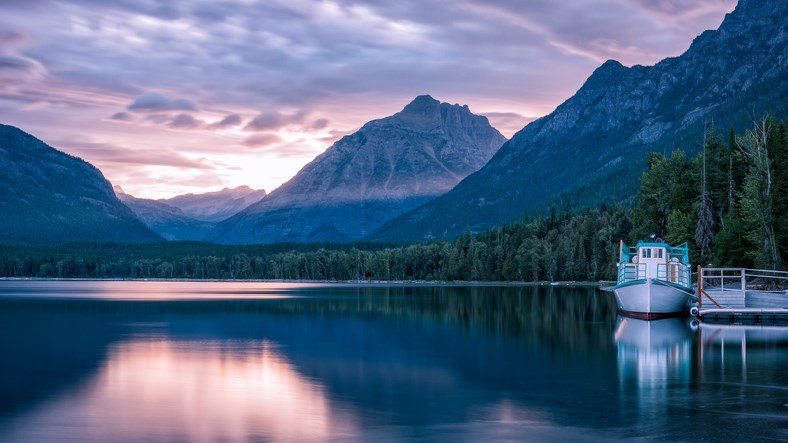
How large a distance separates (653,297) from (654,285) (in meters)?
1.03

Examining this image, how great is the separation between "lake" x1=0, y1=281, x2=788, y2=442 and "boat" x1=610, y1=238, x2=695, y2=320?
10.2 feet

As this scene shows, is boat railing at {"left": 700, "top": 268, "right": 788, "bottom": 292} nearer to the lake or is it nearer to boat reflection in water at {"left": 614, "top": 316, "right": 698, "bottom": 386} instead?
boat reflection in water at {"left": 614, "top": 316, "right": 698, "bottom": 386}

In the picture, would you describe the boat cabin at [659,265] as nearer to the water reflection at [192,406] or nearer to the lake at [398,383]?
the lake at [398,383]

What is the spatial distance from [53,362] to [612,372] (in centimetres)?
2616

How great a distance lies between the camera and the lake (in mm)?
23344

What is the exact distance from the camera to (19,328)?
2399 inches

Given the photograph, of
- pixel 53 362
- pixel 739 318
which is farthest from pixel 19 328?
pixel 739 318

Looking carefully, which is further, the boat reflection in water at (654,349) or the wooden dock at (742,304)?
the wooden dock at (742,304)

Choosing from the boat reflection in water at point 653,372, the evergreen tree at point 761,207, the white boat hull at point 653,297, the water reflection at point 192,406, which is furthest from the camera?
the evergreen tree at point 761,207

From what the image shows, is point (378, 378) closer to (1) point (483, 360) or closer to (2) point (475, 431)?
(1) point (483, 360)

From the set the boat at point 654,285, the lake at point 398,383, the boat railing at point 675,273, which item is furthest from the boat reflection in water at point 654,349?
the boat railing at point 675,273

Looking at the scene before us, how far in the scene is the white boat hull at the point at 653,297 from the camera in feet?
212

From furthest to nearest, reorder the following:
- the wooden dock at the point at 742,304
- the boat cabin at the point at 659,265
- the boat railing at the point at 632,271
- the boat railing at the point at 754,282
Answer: the boat railing at the point at 632,271, the boat railing at the point at 754,282, the boat cabin at the point at 659,265, the wooden dock at the point at 742,304

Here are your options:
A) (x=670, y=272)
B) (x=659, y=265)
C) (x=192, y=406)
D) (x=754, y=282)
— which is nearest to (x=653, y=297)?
(x=670, y=272)
